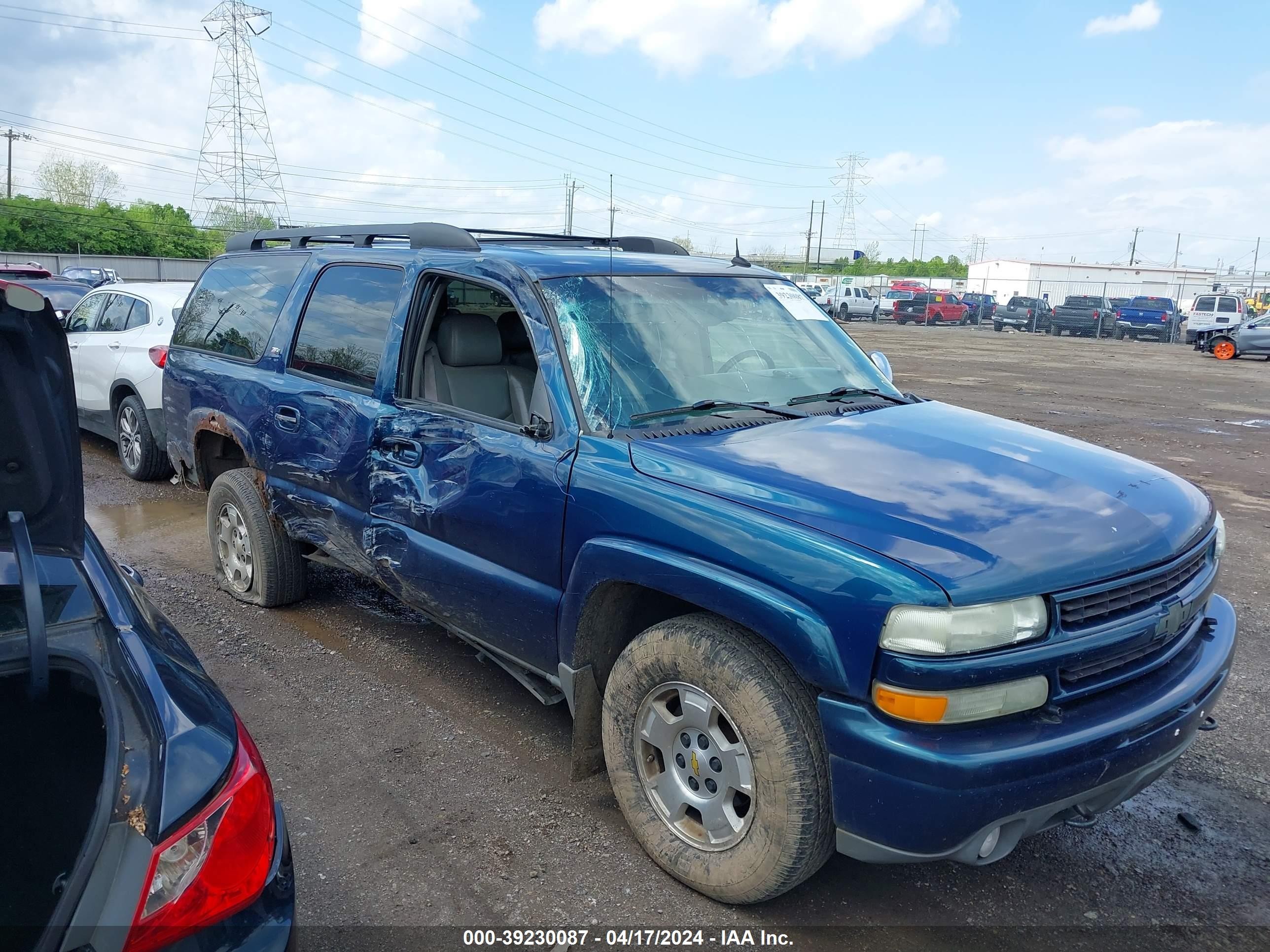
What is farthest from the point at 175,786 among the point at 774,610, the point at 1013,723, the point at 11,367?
the point at 1013,723

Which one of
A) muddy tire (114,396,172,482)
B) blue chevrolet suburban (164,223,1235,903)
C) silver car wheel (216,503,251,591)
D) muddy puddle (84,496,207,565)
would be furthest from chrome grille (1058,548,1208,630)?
muddy tire (114,396,172,482)

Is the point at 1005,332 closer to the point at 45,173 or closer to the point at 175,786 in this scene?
the point at 175,786

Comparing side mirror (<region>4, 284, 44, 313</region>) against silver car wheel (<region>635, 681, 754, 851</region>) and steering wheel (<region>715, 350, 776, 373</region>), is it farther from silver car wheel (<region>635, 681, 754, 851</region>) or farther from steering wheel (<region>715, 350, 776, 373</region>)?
steering wheel (<region>715, 350, 776, 373</region>)

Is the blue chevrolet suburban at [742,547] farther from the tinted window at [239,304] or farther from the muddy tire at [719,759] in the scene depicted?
the tinted window at [239,304]

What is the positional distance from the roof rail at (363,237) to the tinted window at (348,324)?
217 millimetres

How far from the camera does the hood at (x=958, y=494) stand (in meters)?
2.44

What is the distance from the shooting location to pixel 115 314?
8.85 metres

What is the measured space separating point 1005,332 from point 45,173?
80.8 meters

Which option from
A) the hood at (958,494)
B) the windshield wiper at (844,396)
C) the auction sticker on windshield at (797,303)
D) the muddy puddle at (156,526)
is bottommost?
the muddy puddle at (156,526)

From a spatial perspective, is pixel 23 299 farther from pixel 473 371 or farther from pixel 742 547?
pixel 473 371

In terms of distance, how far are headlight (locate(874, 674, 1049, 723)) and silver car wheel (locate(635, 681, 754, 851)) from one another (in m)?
0.48

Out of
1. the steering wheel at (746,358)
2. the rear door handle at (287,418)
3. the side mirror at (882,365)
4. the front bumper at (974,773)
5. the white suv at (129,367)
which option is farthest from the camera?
the white suv at (129,367)

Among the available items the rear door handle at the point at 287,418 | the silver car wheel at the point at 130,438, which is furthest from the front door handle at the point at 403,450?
the silver car wheel at the point at 130,438

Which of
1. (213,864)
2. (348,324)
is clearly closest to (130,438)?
(348,324)
